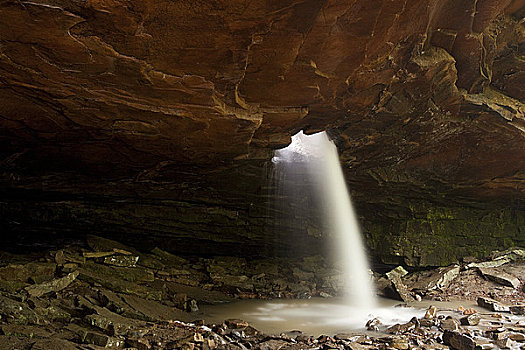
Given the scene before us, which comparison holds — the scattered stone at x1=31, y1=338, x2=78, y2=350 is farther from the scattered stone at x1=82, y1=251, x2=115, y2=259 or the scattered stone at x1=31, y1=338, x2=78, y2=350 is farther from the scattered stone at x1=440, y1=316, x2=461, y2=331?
the scattered stone at x1=440, y1=316, x2=461, y2=331

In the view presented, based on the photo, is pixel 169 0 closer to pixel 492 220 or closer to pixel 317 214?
pixel 317 214

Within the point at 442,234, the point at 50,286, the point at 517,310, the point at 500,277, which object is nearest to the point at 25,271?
the point at 50,286

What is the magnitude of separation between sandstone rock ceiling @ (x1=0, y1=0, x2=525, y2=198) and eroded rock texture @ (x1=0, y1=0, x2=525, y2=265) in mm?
28

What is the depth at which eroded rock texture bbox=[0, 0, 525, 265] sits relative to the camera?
177 inches

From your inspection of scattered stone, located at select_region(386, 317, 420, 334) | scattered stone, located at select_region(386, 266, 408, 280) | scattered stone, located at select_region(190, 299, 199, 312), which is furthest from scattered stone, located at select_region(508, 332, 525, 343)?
scattered stone, located at select_region(386, 266, 408, 280)

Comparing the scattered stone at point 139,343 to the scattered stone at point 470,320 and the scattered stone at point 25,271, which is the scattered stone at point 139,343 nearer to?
the scattered stone at point 25,271

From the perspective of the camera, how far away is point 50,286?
24.0 ft

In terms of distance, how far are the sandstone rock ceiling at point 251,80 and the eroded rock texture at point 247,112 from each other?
28 mm

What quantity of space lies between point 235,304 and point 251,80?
6.47 metres

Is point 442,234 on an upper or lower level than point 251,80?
lower

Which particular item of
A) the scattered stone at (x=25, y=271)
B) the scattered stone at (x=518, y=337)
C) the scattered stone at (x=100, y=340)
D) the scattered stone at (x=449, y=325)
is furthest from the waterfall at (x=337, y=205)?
the scattered stone at (x=100, y=340)

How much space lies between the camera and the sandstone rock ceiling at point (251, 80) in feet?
14.2

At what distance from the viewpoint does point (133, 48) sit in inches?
183

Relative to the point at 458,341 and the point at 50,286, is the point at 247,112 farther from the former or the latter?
the point at 50,286
